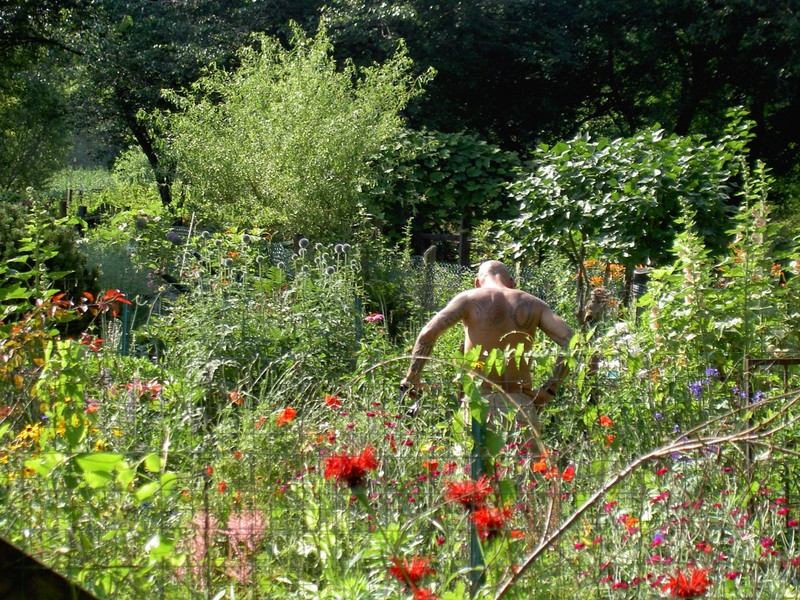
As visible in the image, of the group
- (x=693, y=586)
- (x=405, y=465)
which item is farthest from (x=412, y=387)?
(x=693, y=586)

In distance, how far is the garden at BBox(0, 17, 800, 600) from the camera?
2.61m

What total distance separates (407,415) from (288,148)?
678 centimetres

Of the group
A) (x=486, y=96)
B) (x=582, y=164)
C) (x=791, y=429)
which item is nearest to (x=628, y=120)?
(x=486, y=96)

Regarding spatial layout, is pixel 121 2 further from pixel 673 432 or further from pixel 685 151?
pixel 673 432

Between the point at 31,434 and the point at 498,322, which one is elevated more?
the point at 498,322

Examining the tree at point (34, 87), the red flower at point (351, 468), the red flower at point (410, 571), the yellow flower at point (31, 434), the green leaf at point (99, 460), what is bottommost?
the yellow flower at point (31, 434)

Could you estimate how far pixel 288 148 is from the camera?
1052cm

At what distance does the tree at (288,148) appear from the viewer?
10.6 metres

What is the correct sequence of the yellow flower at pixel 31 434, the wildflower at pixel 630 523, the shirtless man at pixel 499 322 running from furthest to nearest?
the shirtless man at pixel 499 322, the yellow flower at pixel 31 434, the wildflower at pixel 630 523

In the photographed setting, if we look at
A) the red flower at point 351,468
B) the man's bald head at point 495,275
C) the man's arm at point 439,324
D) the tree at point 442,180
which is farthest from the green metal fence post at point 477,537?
the tree at point 442,180

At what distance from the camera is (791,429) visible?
3.91 metres

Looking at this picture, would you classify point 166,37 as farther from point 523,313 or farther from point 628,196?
point 523,313

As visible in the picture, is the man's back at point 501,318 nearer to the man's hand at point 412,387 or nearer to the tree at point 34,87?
the man's hand at point 412,387

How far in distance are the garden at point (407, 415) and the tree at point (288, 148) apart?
57 millimetres
